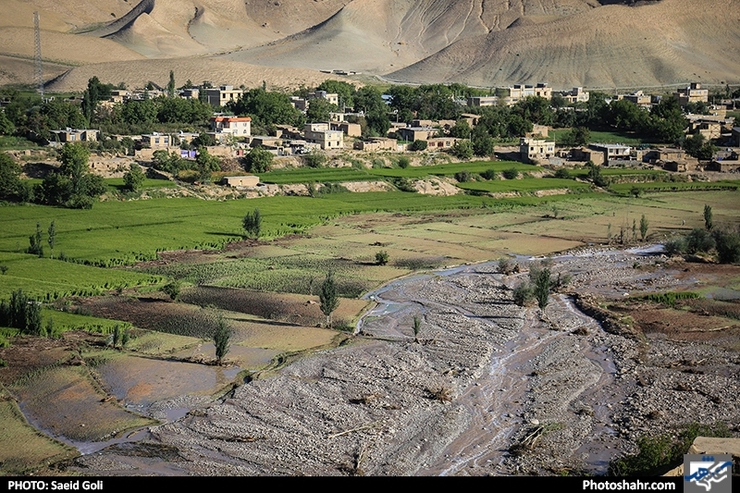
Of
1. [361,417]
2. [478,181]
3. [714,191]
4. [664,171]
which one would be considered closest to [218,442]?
[361,417]

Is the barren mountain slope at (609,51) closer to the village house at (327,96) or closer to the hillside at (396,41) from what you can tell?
the hillside at (396,41)

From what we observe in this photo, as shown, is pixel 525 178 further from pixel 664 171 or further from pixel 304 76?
pixel 304 76

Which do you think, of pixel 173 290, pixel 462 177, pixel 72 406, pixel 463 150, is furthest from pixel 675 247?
pixel 463 150

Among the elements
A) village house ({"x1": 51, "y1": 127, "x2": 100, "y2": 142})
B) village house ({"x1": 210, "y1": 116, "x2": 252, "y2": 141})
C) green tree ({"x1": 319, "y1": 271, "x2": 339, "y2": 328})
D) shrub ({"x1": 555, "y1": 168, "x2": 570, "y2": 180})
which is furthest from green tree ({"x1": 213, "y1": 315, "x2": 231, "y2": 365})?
village house ({"x1": 210, "y1": 116, "x2": 252, "y2": 141})

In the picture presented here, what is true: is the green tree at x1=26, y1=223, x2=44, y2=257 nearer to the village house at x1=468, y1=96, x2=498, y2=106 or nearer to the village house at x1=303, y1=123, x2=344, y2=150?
the village house at x1=303, y1=123, x2=344, y2=150

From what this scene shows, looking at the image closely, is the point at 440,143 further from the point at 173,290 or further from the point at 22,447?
the point at 22,447

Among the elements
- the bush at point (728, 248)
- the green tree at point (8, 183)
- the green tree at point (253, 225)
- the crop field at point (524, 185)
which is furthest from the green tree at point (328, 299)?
the crop field at point (524, 185)
